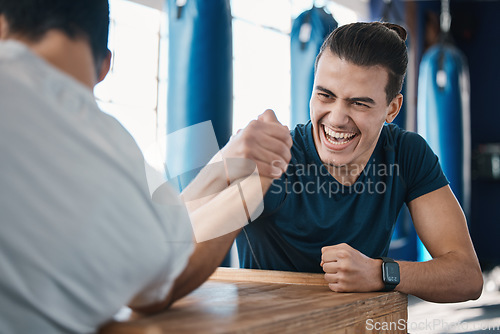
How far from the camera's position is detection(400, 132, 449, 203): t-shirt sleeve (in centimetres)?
161

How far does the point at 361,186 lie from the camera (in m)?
1.61

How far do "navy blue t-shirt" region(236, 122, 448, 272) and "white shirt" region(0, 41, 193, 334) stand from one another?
803 mm

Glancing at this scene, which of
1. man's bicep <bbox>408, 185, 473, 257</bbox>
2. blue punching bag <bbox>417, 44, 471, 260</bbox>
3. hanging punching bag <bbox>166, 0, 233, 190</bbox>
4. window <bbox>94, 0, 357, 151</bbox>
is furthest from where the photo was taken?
blue punching bag <bbox>417, 44, 471, 260</bbox>

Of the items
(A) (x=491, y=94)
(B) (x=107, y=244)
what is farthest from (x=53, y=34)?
(A) (x=491, y=94)

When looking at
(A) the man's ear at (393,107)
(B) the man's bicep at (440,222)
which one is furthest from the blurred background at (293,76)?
(B) the man's bicep at (440,222)

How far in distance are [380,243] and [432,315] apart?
115 inches

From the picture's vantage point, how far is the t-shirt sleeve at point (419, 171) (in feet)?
5.28

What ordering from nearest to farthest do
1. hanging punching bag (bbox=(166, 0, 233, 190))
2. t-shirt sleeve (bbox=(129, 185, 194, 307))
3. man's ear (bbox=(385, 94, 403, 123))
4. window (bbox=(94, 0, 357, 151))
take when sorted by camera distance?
t-shirt sleeve (bbox=(129, 185, 194, 307))
man's ear (bbox=(385, 94, 403, 123))
hanging punching bag (bbox=(166, 0, 233, 190))
window (bbox=(94, 0, 357, 151))

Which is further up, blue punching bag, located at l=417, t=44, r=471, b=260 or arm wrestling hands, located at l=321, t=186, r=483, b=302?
blue punching bag, located at l=417, t=44, r=471, b=260

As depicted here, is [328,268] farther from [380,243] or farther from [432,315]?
[432,315]

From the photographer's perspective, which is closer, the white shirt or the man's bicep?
the white shirt

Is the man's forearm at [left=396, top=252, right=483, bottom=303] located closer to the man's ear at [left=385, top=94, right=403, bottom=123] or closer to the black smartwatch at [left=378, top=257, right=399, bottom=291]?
the black smartwatch at [left=378, top=257, right=399, bottom=291]

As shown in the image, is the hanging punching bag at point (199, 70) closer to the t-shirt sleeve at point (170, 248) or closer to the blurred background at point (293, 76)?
A: the blurred background at point (293, 76)

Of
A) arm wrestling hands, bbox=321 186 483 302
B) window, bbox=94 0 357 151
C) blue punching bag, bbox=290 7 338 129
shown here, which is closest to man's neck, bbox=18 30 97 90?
arm wrestling hands, bbox=321 186 483 302
